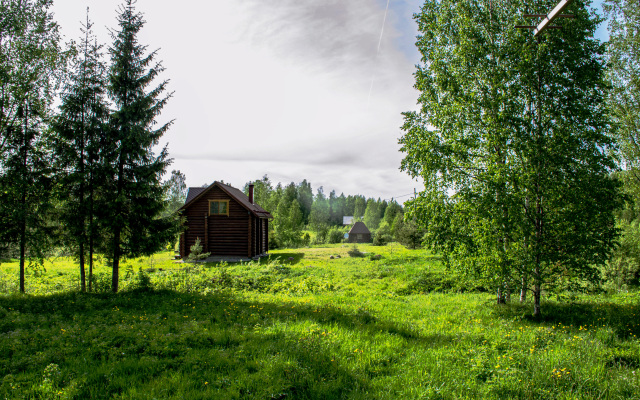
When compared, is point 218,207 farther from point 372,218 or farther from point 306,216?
point 372,218

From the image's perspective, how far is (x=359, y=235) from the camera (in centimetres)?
5922

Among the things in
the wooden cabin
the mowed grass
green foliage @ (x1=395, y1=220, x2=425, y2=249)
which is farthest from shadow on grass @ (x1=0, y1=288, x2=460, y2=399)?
green foliage @ (x1=395, y1=220, x2=425, y2=249)

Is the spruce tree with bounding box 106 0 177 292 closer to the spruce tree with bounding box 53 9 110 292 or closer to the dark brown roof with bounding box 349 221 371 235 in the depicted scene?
the spruce tree with bounding box 53 9 110 292

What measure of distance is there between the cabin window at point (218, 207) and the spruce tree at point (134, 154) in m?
13.2

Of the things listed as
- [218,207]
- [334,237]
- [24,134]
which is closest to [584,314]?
[24,134]

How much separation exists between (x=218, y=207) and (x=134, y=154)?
47.2ft

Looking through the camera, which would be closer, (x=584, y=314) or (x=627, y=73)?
(x=584, y=314)

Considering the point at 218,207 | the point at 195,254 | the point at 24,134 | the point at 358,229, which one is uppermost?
the point at 24,134

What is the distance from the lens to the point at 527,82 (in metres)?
9.55

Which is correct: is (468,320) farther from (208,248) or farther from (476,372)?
(208,248)

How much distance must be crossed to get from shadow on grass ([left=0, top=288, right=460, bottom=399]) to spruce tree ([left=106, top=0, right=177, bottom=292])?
11.8ft

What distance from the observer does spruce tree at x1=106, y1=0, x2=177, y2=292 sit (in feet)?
44.8

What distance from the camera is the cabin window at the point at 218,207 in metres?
27.7

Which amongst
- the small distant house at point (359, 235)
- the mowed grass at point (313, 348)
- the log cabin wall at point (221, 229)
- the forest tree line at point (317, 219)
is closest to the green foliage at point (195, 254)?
the log cabin wall at point (221, 229)
